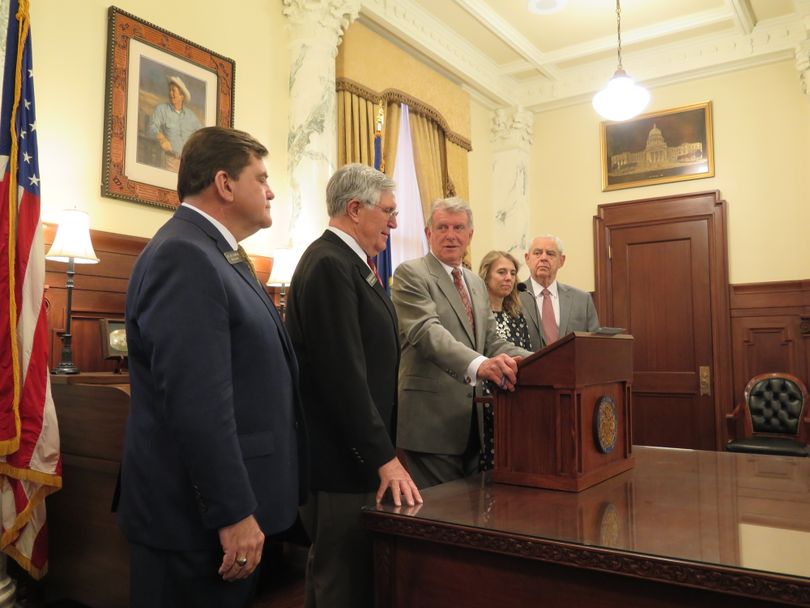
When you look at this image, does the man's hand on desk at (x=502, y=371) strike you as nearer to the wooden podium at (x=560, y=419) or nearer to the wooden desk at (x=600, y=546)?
the wooden podium at (x=560, y=419)

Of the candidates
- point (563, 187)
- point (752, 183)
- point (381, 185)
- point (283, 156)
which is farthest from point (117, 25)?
point (752, 183)

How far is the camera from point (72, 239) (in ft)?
10.5

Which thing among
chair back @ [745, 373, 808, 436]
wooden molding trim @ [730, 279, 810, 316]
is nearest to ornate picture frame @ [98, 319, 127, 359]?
chair back @ [745, 373, 808, 436]

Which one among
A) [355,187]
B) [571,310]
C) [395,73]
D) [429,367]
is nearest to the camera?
[355,187]

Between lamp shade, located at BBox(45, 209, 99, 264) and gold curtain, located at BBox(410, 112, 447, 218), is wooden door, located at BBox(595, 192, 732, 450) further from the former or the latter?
lamp shade, located at BBox(45, 209, 99, 264)

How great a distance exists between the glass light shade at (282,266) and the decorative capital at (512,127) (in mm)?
4013

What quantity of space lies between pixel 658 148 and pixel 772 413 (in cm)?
282

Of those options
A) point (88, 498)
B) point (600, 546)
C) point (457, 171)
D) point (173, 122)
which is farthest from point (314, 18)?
point (600, 546)

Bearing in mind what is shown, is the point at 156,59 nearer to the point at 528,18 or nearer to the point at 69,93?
the point at 69,93

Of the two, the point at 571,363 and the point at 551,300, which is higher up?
the point at 551,300

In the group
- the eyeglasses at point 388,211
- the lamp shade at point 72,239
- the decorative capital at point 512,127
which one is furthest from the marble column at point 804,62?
the lamp shade at point 72,239

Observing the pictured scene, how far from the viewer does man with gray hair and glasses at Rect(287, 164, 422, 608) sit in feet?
5.64

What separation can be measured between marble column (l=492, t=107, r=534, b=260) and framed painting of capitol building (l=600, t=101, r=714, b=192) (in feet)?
2.78

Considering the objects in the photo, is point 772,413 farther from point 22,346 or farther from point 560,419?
point 22,346
